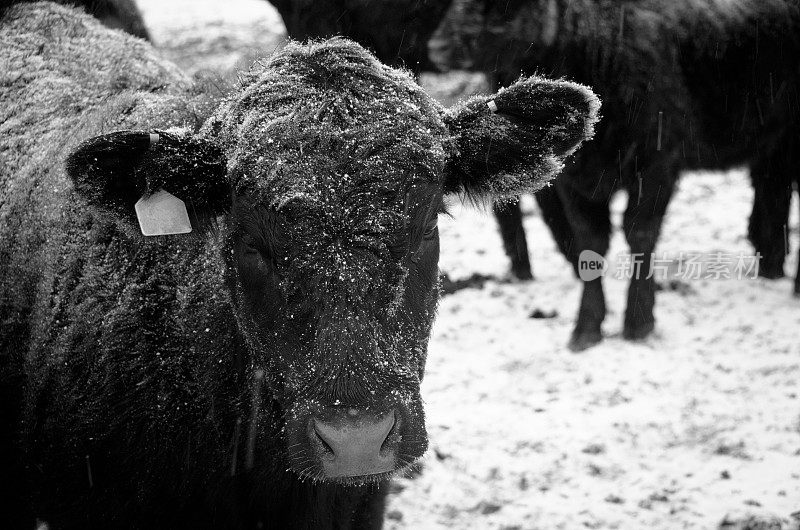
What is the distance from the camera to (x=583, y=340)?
21.0 ft

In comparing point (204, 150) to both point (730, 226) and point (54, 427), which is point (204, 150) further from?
point (730, 226)

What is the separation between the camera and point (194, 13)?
18672 mm

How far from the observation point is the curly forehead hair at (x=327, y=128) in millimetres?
2416

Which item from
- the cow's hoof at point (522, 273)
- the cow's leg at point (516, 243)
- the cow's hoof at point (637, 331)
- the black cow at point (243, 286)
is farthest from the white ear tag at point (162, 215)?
the cow's hoof at point (522, 273)

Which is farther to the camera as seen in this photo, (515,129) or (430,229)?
(515,129)

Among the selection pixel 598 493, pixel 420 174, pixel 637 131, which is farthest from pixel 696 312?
pixel 420 174

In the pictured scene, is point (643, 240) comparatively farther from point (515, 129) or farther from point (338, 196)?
point (338, 196)

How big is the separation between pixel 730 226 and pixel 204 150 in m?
7.91

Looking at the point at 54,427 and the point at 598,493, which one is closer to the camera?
the point at 54,427

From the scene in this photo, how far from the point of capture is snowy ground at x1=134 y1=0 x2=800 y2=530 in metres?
4.13

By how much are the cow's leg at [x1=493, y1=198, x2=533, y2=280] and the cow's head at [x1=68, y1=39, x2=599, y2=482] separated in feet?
16.2

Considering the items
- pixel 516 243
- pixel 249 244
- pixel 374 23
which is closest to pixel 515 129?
pixel 249 244

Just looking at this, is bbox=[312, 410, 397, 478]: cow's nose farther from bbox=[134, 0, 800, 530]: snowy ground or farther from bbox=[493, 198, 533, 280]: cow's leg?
bbox=[493, 198, 533, 280]: cow's leg

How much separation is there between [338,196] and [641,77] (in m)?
4.68
